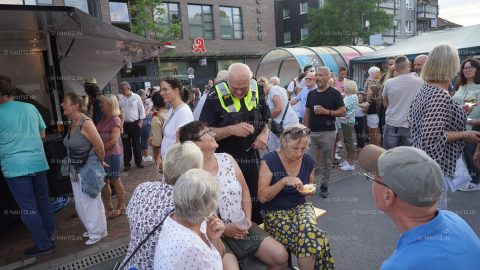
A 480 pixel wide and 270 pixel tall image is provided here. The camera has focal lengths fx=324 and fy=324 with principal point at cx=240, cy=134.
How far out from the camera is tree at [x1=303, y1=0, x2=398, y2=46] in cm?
2794

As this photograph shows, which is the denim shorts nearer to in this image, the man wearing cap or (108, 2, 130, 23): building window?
the man wearing cap

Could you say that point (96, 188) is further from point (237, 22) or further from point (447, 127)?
point (237, 22)

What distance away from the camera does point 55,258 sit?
370 cm

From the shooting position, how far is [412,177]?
1.32 m

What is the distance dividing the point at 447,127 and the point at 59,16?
4.26 meters

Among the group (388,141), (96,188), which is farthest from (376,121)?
(96,188)

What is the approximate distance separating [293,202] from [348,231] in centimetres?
149

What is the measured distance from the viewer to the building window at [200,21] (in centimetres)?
2458

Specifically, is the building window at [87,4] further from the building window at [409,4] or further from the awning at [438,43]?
the building window at [409,4]

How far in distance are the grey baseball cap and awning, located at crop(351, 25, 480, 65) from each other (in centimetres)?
1001

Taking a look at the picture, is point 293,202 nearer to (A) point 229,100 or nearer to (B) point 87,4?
(A) point 229,100

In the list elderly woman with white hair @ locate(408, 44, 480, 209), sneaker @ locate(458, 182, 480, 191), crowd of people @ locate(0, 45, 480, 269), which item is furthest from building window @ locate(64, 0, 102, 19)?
elderly woman with white hair @ locate(408, 44, 480, 209)

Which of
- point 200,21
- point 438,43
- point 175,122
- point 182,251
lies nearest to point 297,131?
point 175,122

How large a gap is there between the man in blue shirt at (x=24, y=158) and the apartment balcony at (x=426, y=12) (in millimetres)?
48131
